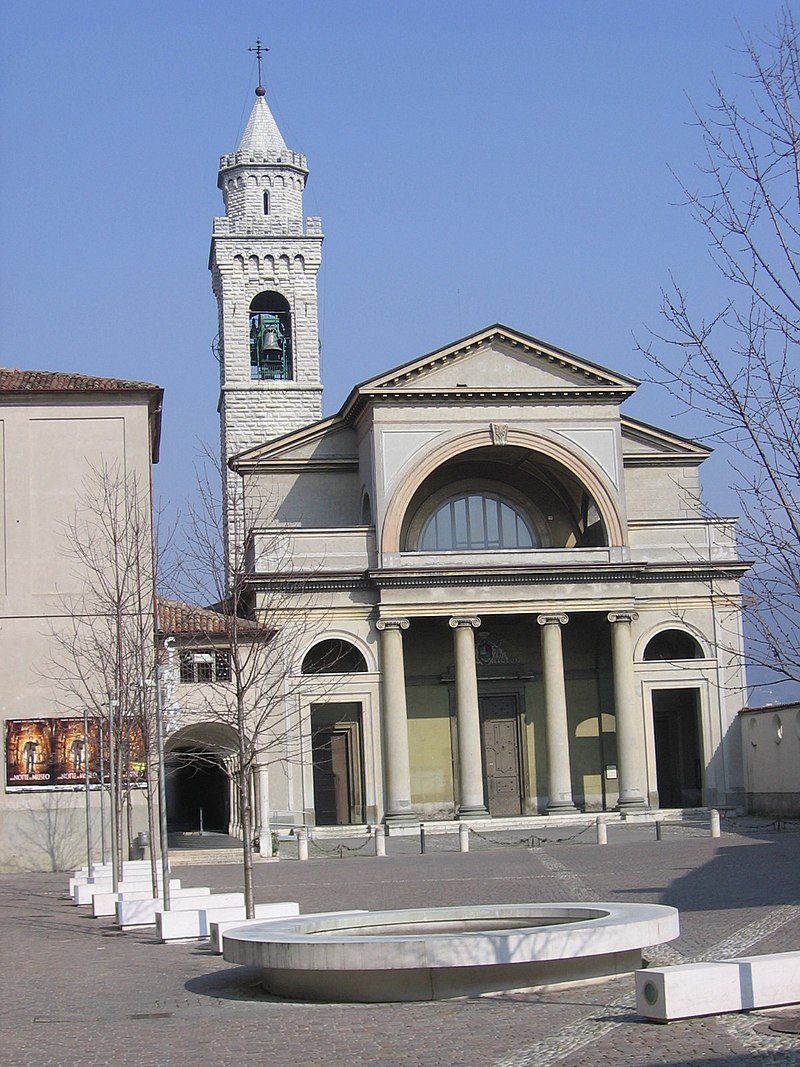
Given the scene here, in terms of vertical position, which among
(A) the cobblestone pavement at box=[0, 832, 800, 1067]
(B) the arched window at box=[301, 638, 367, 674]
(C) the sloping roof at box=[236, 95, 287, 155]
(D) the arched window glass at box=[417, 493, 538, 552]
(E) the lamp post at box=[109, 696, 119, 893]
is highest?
(C) the sloping roof at box=[236, 95, 287, 155]

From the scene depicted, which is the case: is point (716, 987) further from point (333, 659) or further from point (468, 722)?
point (333, 659)

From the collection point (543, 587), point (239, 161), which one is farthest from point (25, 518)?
point (239, 161)

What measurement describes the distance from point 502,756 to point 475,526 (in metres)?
7.10

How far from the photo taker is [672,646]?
48.8m

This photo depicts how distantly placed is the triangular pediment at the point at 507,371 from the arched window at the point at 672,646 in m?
7.77

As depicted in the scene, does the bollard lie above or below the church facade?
below

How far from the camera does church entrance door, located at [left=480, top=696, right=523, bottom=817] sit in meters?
46.7

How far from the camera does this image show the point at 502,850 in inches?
1436

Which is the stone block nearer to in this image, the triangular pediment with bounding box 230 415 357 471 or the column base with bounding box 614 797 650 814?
the column base with bounding box 614 797 650 814

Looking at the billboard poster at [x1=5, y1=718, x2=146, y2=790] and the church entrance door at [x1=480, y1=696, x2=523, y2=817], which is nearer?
the billboard poster at [x1=5, y1=718, x2=146, y2=790]

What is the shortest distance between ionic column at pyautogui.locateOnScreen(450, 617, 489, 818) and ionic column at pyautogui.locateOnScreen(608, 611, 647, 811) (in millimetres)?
4060

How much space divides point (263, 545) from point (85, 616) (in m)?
11.8

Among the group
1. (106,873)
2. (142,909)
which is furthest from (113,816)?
(142,909)

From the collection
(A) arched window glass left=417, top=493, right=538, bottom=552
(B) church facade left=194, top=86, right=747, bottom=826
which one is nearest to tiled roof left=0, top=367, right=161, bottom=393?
(B) church facade left=194, top=86, right=747, bottom=826
